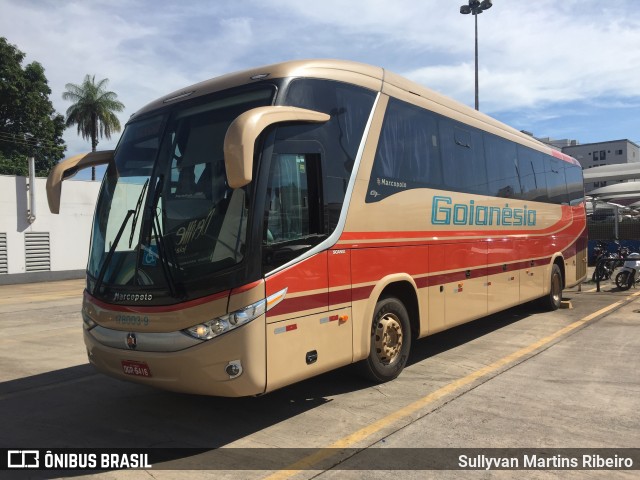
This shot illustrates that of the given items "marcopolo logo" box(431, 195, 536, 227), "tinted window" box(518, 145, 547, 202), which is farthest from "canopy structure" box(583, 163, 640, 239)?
"marcopolo logo" box(431, 195, 536, 227)

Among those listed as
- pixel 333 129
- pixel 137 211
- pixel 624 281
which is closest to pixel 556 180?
pixel 624 281

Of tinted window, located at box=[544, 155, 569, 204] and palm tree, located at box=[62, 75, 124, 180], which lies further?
palm tree, located at box=[62, 75, 124, 180]

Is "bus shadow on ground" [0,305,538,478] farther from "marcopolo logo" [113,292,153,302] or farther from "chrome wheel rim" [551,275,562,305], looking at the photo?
"chrome wheel rim" [551,275,562,305]

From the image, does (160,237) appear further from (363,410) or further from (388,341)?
(388,341)

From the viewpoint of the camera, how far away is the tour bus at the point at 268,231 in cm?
444

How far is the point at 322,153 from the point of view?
520cm

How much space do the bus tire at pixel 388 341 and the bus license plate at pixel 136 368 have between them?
243 centimetres

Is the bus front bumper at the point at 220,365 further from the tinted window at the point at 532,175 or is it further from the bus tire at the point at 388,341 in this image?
the tinted window at the point at 532,175

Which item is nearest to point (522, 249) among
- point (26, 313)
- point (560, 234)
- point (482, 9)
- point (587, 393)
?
point (560, 234)

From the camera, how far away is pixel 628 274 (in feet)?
49.4

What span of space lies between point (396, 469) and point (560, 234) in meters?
9.60

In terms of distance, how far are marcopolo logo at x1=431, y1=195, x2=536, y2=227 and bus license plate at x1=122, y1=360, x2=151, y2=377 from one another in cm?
402

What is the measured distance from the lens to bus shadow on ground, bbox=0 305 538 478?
15.6ft

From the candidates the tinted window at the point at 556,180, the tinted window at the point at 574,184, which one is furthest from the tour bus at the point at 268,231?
the tinted window at the point at 574,184
